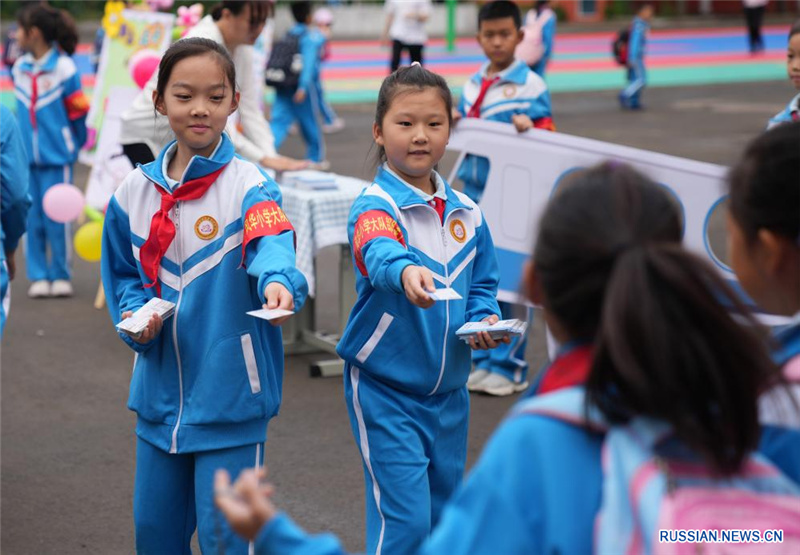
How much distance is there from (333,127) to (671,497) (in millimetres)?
15524

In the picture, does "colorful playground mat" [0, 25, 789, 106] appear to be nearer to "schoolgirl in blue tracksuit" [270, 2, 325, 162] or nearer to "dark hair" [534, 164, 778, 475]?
"schoolgirl in blue tracksuit" [270, 2, 325, 162]

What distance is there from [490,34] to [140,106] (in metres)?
1.94

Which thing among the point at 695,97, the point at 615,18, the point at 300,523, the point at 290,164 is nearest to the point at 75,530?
the point at 300,523

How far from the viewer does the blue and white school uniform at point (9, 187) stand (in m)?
4.39

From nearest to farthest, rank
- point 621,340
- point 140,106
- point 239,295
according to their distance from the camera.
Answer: point 621,340
point 239,295
point 140,106

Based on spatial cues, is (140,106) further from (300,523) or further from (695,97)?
(695,97)

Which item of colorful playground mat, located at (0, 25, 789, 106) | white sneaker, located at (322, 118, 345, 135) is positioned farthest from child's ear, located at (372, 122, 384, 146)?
colorful playground mat, located at (0, 25, 789, 106)

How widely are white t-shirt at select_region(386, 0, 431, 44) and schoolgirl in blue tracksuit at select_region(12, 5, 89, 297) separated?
9484mm

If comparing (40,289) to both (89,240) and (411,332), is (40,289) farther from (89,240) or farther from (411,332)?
(411,332)

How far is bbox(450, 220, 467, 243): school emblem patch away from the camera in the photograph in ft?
12.2

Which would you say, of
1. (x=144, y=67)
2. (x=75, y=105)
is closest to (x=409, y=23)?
(x=75, y=105)

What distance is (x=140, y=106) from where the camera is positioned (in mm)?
6316

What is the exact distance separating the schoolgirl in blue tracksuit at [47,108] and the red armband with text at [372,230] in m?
5.43

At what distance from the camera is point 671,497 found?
65.7 inches
